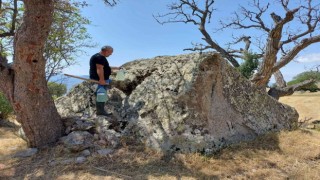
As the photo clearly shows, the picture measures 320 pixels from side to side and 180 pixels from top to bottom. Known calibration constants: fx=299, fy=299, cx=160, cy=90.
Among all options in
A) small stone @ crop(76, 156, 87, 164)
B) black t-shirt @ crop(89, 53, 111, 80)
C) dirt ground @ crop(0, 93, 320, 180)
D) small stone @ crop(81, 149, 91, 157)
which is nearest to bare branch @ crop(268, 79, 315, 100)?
dirt ground @ crop(0, 93, 320, 180)

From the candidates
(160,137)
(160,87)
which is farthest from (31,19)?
(160,137)

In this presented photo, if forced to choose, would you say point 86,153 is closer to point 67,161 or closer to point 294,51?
point 67,161

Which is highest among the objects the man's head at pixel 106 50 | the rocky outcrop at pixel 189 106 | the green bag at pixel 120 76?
the man's head at pixel 106 50

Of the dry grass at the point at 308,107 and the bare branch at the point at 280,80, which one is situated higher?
the bare branch at the point at 280,80

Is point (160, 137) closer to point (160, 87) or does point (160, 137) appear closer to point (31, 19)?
point (160, 87)

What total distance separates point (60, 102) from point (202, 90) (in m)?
3.74

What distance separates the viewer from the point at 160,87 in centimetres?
588

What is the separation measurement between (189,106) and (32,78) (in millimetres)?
2851

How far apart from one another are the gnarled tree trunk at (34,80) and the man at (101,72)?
0.88m

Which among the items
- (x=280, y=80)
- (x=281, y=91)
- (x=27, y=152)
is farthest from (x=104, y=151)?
(x=280, y=80)

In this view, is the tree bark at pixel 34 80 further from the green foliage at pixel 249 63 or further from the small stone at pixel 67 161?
the green foliage at pixel 249 63

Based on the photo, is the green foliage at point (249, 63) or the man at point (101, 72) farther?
the green foliage at point (249, 63)

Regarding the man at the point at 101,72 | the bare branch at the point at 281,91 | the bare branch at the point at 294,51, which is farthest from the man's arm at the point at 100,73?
the bare branch at the point at 281,91

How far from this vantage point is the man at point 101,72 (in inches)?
234
